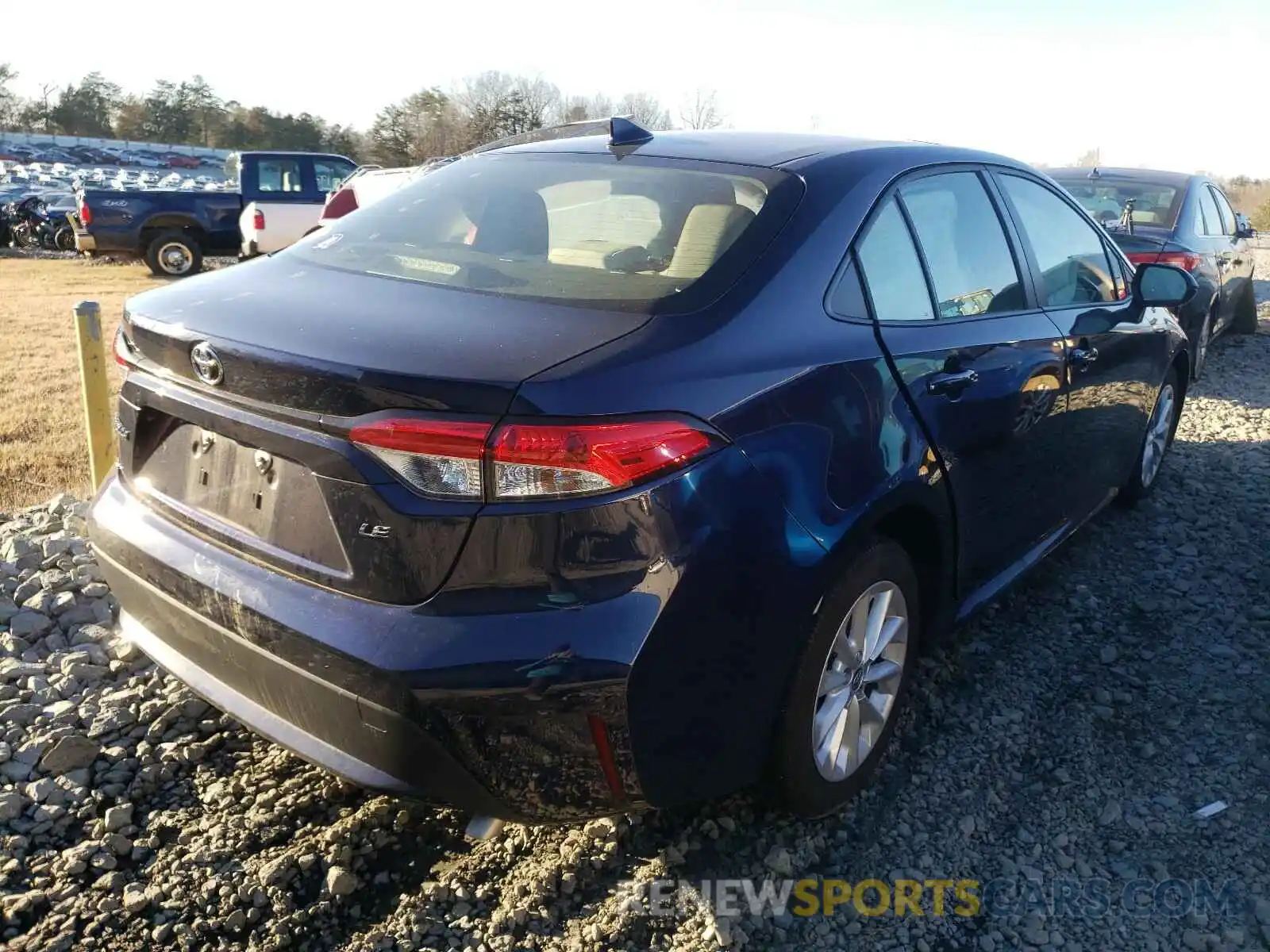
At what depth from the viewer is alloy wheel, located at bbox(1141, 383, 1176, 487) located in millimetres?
5004

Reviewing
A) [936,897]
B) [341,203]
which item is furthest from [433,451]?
[341,203]

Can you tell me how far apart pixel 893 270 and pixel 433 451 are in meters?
1.43

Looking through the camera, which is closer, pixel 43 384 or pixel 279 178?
pixel 43 384

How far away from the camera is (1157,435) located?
518cm

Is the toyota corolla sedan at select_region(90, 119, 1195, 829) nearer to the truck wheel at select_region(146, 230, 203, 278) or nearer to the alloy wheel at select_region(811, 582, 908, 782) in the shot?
the alloy wheel at select_region(811, 582, 908, 782)

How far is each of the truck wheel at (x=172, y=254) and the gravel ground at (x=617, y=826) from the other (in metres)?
13.9

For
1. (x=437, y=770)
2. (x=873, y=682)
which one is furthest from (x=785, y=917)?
(x=437, y=770)

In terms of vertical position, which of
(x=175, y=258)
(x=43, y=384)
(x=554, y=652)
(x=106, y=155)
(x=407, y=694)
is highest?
(x=554, y=652)

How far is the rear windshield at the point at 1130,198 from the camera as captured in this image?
7.89 m

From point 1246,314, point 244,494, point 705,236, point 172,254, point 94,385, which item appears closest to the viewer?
point 244,494

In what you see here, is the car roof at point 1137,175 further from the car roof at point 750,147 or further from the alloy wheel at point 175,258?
the alloy wheel at point 175,258

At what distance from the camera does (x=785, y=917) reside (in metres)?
2.42

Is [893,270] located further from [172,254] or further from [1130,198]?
[172,254]

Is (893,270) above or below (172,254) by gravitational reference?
above
